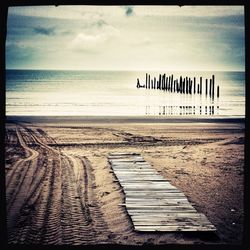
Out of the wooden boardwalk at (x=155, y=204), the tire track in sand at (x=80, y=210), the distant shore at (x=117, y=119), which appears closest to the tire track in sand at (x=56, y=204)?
the tire track in sand at (x=80, y=210)

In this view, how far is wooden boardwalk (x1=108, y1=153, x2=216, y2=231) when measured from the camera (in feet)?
21.6

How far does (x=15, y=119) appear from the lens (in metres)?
21.4

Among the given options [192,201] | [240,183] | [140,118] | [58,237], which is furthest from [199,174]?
[140,118]

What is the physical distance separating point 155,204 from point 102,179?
8.13 ft

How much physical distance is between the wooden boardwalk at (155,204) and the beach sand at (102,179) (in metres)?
0.18

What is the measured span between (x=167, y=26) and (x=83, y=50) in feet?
58.3

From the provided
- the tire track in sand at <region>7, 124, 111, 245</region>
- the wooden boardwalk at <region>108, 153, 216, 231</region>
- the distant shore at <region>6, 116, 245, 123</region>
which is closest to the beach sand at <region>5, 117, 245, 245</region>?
the tire track in sand at <region>7, 124, 111, 245</region>

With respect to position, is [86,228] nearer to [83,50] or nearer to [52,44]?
[83,50]

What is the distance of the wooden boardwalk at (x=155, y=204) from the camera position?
658cm

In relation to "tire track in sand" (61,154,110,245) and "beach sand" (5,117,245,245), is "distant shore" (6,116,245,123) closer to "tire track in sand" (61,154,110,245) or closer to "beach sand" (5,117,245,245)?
"beach sand" (5,117,245,245)

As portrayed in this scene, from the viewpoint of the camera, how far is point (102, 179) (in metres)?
9.65

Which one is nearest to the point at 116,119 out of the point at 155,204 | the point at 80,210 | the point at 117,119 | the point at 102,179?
the point at 117,119

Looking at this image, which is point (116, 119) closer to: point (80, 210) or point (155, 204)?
point (80, 210)

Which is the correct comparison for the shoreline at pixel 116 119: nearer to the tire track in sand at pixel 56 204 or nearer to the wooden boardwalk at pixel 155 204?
the tire track in sand at pixel 56 204
